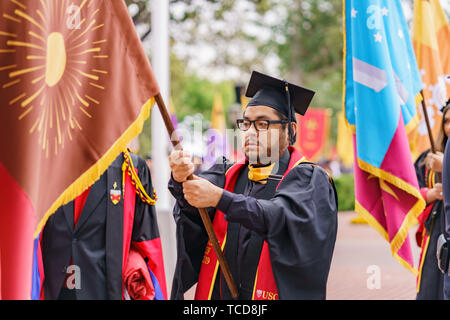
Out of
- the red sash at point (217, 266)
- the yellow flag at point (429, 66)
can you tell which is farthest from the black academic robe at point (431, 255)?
the red sash at point (217, 266)

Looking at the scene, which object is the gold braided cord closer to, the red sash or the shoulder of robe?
the red sash

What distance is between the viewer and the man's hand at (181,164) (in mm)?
2623

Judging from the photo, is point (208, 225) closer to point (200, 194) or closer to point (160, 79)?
point (200, 194)

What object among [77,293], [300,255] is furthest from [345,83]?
[77,293]

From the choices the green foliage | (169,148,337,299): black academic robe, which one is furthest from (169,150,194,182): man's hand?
the green foliage

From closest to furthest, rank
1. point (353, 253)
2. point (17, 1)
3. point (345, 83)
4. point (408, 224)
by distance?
point (17, 1), point (408, 224), point (345, 83), point (353, 253)

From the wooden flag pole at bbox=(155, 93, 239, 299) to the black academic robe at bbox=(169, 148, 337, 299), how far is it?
0.35ft

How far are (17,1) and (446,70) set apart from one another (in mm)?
5000

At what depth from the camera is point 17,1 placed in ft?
7.68

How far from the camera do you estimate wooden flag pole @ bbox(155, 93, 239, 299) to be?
2557mm

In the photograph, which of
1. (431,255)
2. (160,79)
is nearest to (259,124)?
(431,255)

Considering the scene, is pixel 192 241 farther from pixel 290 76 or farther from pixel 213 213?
pixel 290 76

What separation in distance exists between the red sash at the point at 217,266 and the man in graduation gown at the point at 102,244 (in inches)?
14.1

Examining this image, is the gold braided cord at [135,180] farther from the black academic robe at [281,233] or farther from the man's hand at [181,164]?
the man's hand at [181,164]
